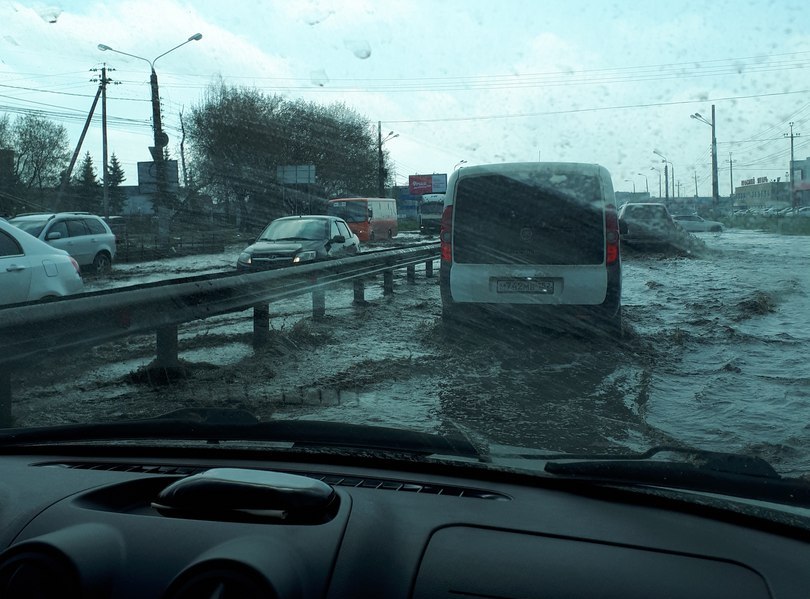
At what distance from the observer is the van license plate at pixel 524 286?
7879mm

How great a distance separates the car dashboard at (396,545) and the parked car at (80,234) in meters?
17.7

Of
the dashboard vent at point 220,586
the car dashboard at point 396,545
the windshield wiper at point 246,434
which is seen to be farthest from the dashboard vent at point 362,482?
the dashboard vent at point 220,586

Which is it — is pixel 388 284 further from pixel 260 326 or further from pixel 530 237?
pixel 530 237

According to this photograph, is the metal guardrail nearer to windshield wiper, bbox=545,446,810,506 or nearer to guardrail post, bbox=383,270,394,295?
windshield wiper, bbox=545,446,810,506

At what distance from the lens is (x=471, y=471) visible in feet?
7.54

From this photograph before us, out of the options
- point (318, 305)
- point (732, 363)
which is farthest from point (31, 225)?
point (732, 363)

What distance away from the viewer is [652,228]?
2634cm

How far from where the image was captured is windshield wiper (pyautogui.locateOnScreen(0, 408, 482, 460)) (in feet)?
8.32

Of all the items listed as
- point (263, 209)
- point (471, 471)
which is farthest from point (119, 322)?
point (263, 209)

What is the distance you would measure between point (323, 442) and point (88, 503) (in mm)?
750

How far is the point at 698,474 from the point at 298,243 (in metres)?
14.7

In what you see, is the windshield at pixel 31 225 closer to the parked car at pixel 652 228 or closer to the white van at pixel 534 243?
the white van at pixel 534 243

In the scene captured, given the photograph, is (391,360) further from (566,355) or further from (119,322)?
(119,322)

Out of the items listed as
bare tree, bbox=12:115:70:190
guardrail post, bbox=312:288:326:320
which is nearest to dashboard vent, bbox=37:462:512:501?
guardrail post, bbox=312:288:326:320
